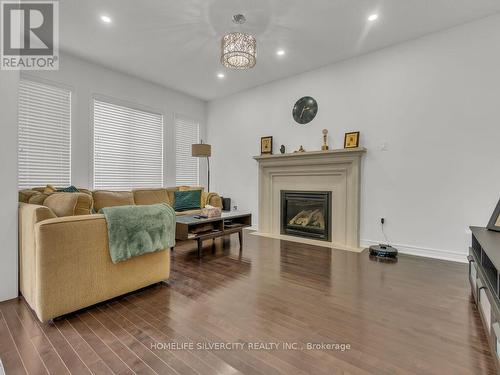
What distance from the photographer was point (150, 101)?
4.98 m

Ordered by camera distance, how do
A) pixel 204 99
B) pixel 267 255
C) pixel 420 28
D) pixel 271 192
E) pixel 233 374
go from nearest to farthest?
pixel 233 374
pixel 420 28
pixel 267 255
pixel 271 192
pixel 204 99

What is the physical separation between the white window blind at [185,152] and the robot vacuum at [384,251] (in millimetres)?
4036

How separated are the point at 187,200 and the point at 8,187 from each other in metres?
2.75

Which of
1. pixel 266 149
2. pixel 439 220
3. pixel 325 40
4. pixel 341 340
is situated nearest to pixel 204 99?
pixel 266 149

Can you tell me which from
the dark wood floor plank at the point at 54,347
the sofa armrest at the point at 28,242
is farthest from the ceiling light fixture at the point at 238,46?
the dark wood floor plank at the point at 54,347

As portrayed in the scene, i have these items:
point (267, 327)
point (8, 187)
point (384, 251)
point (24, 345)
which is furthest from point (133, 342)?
point (384, 251)

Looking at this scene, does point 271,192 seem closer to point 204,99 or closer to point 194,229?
point 194,229

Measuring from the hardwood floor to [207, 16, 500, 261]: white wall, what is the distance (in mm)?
901

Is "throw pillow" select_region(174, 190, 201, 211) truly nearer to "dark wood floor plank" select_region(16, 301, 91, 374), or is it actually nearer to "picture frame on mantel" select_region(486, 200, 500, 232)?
"dark wood floor plank" select_region(16, 301, 91, 374)

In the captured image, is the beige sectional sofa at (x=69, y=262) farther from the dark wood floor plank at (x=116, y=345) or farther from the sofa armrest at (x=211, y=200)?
the sofa armrest at (x=211, y=200)

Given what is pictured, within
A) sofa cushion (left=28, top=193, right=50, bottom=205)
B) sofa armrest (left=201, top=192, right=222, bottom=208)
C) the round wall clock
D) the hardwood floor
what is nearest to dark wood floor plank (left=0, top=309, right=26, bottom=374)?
the hardwood floor

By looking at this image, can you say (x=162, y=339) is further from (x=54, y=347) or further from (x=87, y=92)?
(x=87, y=92)

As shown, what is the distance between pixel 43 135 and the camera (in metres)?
3.66

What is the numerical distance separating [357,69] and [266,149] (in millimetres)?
2045
